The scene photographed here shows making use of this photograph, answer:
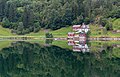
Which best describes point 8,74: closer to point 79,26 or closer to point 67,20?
point 79,26

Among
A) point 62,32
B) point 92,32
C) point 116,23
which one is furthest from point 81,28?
point 116,23

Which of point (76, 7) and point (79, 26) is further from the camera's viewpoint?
point (76, 7)

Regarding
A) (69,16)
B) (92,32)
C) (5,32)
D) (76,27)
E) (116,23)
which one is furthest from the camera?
(69,16)

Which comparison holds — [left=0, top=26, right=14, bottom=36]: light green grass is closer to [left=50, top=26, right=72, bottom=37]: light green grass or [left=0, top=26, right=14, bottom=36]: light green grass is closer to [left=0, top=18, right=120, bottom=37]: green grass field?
[left=0, top=18, right=120, bottom=37]: green grass field

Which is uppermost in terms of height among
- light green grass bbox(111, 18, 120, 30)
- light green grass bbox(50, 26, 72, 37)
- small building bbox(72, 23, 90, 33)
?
light green grass bbox(111, 18, 120, 30)

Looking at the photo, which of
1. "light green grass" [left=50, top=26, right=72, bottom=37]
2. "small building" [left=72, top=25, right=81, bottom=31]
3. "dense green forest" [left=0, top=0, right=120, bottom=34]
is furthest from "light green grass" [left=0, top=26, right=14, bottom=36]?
"small building" [left=72, top=25, right=81, bottom=31]

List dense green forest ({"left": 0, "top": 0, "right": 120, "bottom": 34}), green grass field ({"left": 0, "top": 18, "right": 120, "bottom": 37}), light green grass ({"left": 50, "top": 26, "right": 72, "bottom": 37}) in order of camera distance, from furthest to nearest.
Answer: dense green forest ({"left": 0, "top": 0, "right": 120, "bottom": 34})
light green grass ({"left": 50, "top": 26, "right": 72, "bottom": 37})
green grass field ({"left": 0, "top": 18, "right": 120, "bottom": 37})

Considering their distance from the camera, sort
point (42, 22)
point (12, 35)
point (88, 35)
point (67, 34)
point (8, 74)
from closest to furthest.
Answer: point (8, 74) < point (88, 35) < point (67, 34) < point (12, 35) < point (42, 22)

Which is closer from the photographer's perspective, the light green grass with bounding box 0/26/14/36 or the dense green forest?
the light green grass with bounding box 0/26/14/36

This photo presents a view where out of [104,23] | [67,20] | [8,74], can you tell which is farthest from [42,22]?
[8,74]

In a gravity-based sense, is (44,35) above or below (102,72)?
below

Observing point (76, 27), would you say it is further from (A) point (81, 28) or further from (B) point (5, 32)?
(B) point (5, 32)
